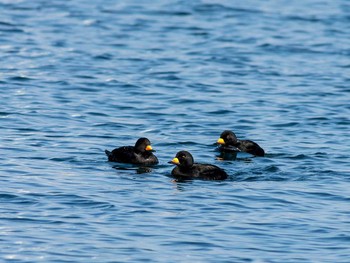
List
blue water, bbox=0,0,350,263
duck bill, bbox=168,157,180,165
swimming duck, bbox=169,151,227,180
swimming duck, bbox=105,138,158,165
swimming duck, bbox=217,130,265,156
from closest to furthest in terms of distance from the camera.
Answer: blue water, bbox=0,0,350,263 → swimming duck, bbox=169,151,227,180 → duck bill, bbox=168,157,180,165 → swimming duck, bbox=105,138,158,165 → swimming duck, bbox=217,130,265,156

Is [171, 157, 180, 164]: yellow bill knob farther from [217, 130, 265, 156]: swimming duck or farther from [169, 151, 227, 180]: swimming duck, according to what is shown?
[217, 130, 265, 156]: swimming duck

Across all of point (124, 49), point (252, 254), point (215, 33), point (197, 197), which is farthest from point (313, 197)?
point (215, 33)

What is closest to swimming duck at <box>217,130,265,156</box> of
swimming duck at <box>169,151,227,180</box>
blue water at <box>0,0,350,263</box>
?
blue water at <box>0,0,350,263</box>

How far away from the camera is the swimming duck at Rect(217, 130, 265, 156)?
22.2 metres

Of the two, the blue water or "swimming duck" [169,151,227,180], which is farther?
"swimming duck" [169,151,227,180]

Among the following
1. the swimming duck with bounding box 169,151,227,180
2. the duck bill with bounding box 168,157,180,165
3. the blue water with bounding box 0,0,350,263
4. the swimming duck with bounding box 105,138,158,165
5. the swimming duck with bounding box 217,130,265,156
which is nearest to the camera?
the blue water with bounding box 0,0,350,263

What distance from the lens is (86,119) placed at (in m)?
25.7

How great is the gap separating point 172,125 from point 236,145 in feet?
10.2

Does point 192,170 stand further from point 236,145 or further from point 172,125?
point 172,125

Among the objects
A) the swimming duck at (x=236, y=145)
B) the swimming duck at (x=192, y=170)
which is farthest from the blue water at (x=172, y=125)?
the swimming duck at (x=236, y=145)

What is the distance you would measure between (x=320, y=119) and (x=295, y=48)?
1030 cm

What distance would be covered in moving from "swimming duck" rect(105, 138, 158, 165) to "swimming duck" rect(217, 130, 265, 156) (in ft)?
6.30

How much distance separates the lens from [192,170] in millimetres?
20141

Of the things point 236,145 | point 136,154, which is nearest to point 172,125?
point 236,145
